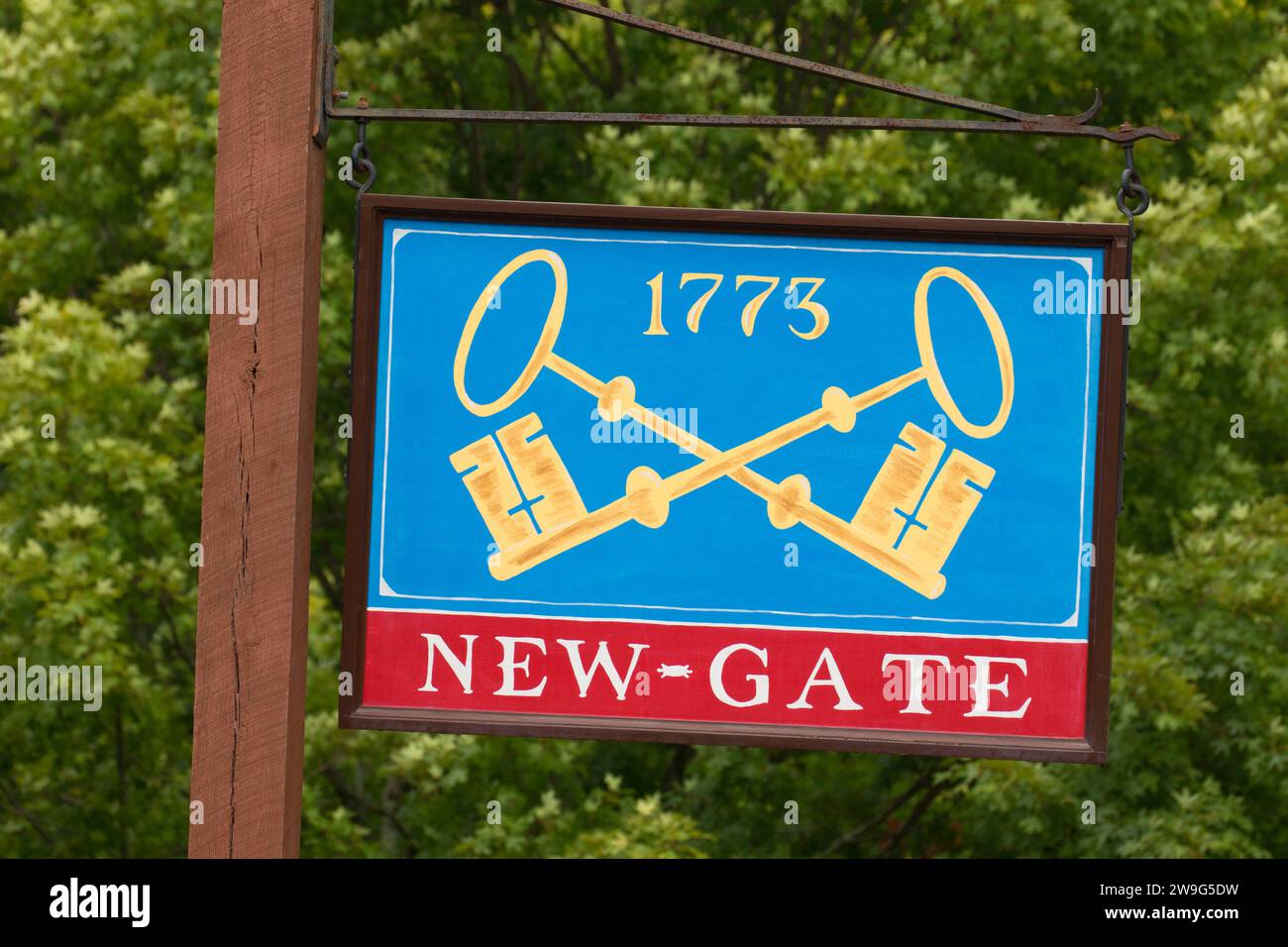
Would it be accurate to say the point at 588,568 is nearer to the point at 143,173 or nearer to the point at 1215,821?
the point at 1215,821

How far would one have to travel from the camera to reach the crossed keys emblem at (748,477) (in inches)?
134

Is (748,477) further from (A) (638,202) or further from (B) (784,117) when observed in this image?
(A) (638,202)

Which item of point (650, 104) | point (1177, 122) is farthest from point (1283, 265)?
point (650, 104)

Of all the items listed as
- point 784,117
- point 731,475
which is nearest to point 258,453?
point 731,475

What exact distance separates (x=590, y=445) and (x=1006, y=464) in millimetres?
956

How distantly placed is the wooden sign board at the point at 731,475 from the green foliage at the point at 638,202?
4489 mm

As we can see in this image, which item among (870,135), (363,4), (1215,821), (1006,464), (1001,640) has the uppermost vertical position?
(363,4)

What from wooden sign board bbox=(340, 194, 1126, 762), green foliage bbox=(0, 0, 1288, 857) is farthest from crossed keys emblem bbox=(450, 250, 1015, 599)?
green foliage bbox=(0, 0, 1288, 857)

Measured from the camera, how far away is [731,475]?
344cm

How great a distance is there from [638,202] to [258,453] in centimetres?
566

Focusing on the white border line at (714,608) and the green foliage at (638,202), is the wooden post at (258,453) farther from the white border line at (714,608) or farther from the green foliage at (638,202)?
the green foliage at (638,202)

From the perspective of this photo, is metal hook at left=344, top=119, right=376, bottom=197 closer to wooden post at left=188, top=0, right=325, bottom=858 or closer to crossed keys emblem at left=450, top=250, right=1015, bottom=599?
wooden post at left=188, top=0, right=325, bottom=858

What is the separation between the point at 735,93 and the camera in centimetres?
1002

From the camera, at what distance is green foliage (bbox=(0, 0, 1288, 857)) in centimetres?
834
